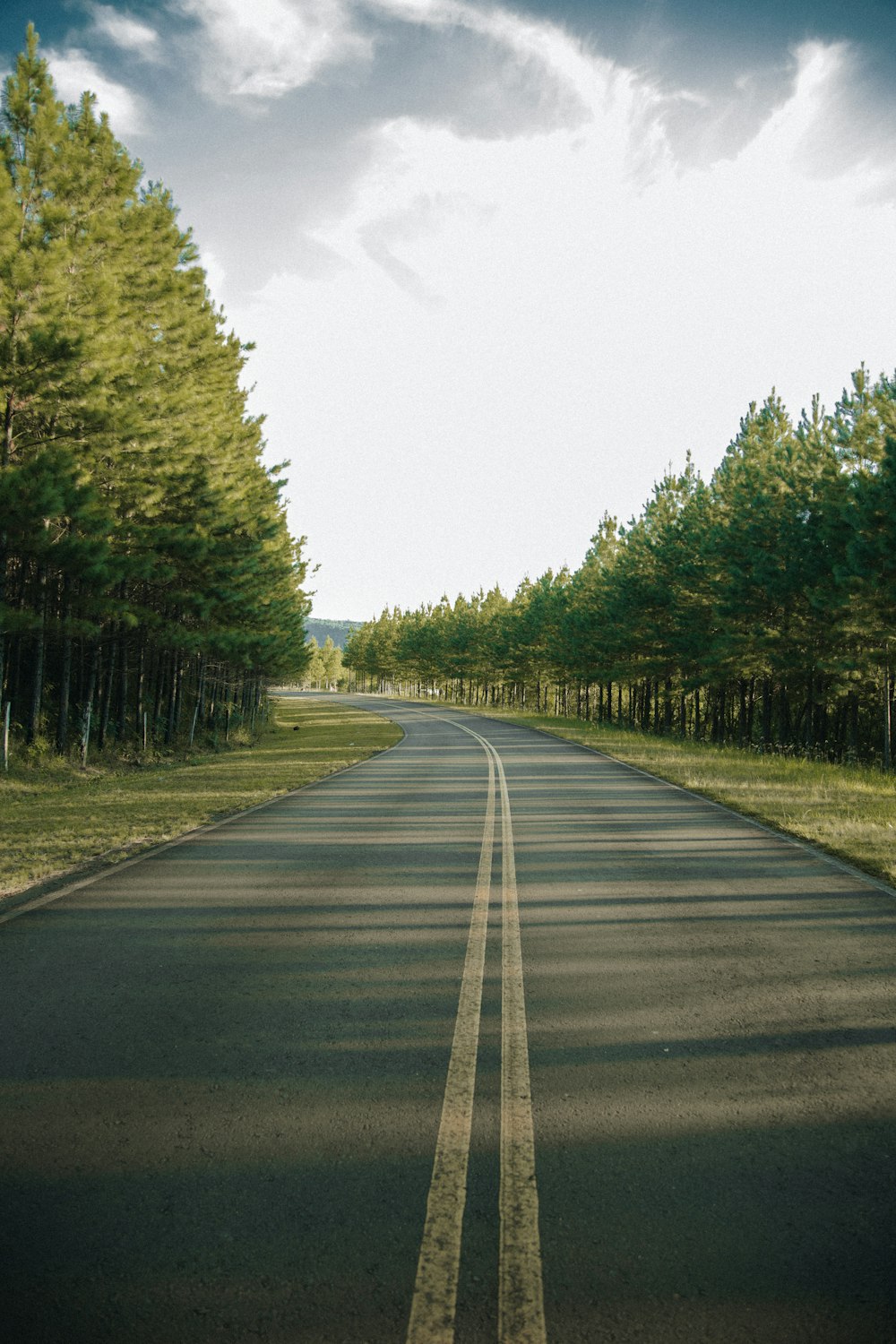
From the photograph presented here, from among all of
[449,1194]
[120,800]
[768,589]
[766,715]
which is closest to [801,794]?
[120,800]

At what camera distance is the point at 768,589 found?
2797cm

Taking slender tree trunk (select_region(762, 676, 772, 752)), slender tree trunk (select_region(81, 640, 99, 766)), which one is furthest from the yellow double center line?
slender tree trunk (select_region(762, 676, 772, 752))

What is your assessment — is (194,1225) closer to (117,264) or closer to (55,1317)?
(55,1317)

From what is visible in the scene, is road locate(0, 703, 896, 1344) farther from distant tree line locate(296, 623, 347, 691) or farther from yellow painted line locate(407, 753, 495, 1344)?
distant tree line locate(296, 623, 347, 691)

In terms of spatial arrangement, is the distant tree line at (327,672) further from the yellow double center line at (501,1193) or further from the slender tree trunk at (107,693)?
the yellow double center line at (501,1193)

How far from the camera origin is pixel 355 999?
4809 mm

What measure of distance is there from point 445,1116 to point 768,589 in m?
27.7

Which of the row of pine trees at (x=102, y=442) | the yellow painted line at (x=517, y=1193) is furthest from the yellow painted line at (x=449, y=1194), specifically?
the row of pine trees at (x=102, y=442)

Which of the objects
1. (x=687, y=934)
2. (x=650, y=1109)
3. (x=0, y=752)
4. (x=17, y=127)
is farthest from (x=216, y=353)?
(x=650, y=1109)

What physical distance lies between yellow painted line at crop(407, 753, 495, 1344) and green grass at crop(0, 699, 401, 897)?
5073mm

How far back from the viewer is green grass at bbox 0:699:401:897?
8727 millimetres

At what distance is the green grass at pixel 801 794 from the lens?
9.90 meters

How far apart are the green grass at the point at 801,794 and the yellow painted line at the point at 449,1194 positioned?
19.2ft

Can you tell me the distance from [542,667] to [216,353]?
47427 millimetres
